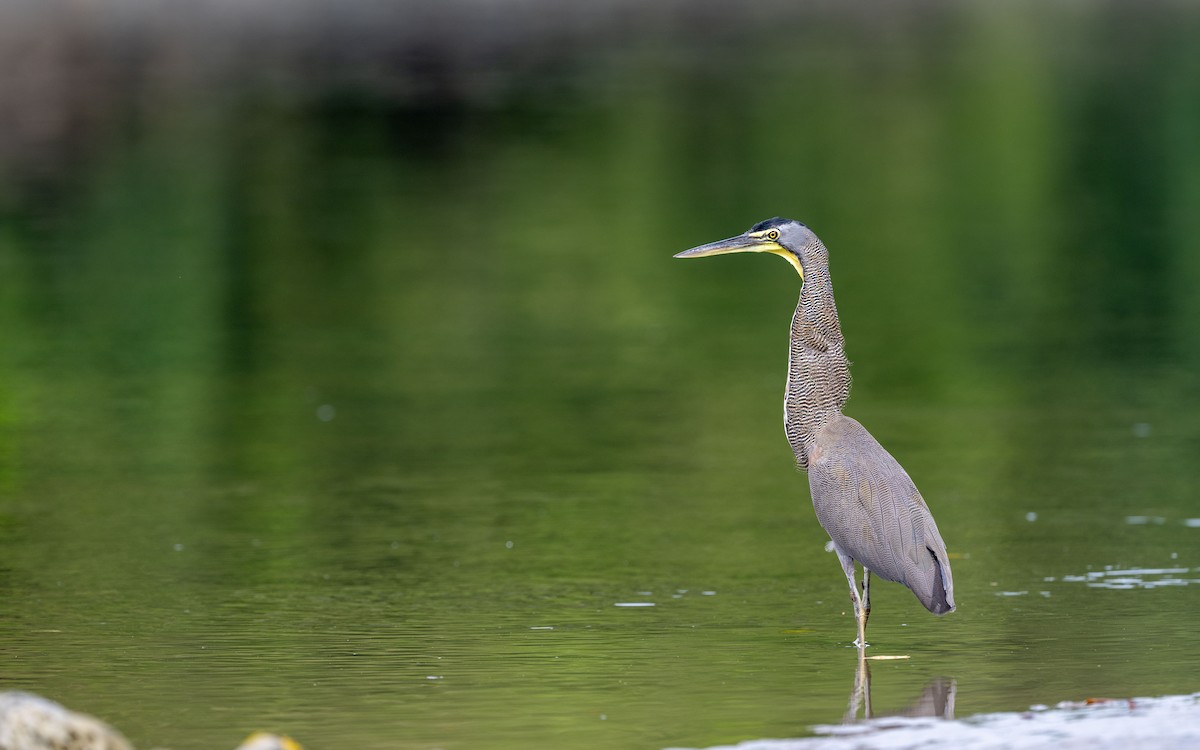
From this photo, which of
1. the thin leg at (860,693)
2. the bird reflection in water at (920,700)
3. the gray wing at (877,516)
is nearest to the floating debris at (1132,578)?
the gray wing at (877,516)

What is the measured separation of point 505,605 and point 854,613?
1389 millimetres

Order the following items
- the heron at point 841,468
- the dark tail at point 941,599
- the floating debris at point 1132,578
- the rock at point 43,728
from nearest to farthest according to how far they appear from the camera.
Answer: the rock at point 43,728 → the dark tail at point 941,599 → the heron at point 841,468 → the floating debris at point 1132,578

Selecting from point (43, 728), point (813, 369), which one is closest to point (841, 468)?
point (813, 369)

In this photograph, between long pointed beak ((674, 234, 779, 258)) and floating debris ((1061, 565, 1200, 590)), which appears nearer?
long pointed beak ((674, 234, 779, 258))

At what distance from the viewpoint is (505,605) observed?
916cm

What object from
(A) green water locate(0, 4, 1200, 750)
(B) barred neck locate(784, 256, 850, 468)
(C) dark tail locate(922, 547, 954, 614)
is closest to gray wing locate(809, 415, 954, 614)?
(C) dark tail locate(922, 547, 954, 614)

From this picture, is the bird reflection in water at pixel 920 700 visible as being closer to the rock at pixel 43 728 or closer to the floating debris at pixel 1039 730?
the floating debris at pixel 1039 730

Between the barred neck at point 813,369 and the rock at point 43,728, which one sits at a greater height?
the barred neck at point 813,369

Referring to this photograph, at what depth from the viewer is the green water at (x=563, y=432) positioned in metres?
7.96

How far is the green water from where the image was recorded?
796 centimetres

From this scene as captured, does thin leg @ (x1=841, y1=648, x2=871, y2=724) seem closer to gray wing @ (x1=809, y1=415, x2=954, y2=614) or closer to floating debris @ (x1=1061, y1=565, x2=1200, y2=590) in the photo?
gray wing @ (x1=809, y1=415, x2=954, y2=614)

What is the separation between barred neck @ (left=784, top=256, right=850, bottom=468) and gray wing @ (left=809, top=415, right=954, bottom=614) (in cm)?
13

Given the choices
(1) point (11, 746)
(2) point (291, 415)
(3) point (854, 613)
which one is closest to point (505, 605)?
(3) point (854, 613)

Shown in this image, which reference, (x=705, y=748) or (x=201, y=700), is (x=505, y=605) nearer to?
(x=201, y=700)
